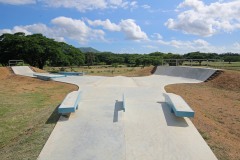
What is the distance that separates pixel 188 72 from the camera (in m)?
22.2

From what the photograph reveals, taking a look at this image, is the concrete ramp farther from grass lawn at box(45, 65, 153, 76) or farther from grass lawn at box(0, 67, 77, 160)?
grass lawn at box(0, 67, 77, 160)

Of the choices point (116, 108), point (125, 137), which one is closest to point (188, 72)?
point (116, 108)

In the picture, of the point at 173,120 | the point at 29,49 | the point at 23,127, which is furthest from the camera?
the point at 29,49

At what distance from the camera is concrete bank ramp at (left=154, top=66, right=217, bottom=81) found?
19.6m

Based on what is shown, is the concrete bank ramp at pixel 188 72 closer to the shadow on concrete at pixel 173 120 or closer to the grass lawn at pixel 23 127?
the shadow on concrete at pixel 173 120

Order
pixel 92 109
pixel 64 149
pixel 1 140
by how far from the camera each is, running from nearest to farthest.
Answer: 1. pixel 64 149
2. pixel 1 140
3. pixel 92 109

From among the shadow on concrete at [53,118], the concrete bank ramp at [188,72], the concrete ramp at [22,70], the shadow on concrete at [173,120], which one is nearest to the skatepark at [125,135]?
the shadow on concrete at [173,120]

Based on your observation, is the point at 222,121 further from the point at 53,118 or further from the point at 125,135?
the point at 53,118

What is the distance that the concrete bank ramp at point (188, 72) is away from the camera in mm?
19578

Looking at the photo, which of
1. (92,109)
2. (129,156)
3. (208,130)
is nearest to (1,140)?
(92,109)

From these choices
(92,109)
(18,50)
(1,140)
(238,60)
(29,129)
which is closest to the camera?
(1,140)

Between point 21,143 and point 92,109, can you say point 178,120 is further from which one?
point 21,143

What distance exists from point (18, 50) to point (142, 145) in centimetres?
3288

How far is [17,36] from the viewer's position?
3553 centimetres
